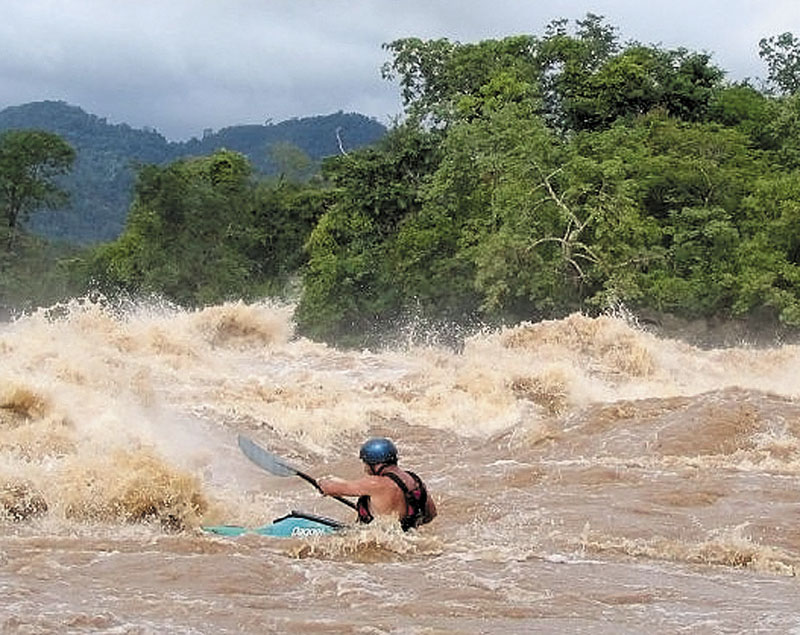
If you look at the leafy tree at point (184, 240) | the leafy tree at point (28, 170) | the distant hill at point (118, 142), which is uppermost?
the distant hill at point (118, 142)

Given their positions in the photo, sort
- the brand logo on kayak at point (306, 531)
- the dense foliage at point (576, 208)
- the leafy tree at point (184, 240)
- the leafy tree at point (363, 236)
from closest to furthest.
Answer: the brand logo on kayak at point (306, 531) < the dense foliage at point (576, 208) < the leafy tree at point (363, 236) < the leafy tree at point (184, 240)

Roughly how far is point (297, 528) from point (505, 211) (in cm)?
1946

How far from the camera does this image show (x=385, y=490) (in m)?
7.02

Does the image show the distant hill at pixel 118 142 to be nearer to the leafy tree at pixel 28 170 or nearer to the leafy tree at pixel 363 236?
the leafy tree at pixel 28 170

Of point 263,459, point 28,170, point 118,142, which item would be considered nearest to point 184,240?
point 28,170

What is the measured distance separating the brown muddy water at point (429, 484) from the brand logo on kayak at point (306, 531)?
0.08 meters

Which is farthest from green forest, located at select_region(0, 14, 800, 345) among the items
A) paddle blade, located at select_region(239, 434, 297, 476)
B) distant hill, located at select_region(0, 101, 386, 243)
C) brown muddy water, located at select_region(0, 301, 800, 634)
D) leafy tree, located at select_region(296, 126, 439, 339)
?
distant hill, located at select_region(0, 101, 386, 243)

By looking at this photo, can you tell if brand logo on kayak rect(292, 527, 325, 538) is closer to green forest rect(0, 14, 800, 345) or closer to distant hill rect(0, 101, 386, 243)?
green forest rect(0, 14, 800, 345)

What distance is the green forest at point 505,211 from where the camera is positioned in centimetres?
2511

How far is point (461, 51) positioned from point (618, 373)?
1804cm

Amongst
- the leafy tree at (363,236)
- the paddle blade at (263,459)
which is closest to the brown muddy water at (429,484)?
the paddle blade at (263,459)

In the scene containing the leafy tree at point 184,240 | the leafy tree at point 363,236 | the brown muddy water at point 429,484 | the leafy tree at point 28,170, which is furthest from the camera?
the leafy tree at point 28,170

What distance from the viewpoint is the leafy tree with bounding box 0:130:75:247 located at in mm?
36312

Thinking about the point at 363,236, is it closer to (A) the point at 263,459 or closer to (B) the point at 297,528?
(A) the point at 263,459
